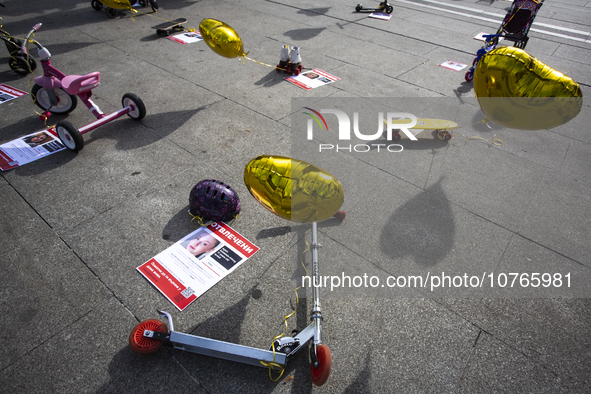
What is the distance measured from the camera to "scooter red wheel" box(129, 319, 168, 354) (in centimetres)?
250

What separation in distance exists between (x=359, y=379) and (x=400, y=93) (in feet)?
18.3

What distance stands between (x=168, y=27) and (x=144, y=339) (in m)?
8.51

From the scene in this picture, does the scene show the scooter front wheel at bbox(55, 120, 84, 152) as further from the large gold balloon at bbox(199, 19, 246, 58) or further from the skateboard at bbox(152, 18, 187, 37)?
the skateboard at bbox(152, 18, 187, 37)

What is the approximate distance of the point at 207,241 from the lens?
3.53 metres

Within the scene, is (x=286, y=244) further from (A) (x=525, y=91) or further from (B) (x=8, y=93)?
(B) (x=8, y=93)

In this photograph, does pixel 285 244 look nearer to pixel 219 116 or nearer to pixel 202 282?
pixel 202 282

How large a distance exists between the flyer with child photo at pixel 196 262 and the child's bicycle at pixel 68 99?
95.5 inches

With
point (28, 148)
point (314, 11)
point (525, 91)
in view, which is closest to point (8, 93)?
point (28, 148)

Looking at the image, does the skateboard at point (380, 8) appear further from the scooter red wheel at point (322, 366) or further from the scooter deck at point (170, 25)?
the scooter red wheel at point (322, 366)

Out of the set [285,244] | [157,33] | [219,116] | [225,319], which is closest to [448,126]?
[285,244]

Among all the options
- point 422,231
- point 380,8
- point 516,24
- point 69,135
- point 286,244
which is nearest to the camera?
point 286,244

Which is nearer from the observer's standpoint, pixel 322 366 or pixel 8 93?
pixel 322 366

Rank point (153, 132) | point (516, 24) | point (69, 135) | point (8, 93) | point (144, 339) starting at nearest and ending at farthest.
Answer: point (144, 339), point (69, 135), point (153, 132), point (8, 93), point (516, 24)

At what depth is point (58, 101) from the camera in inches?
203
